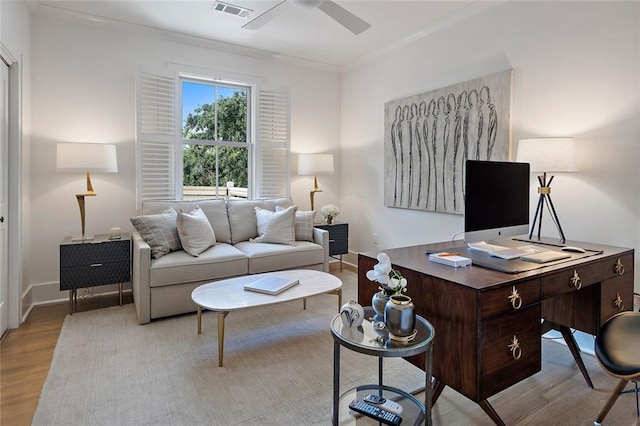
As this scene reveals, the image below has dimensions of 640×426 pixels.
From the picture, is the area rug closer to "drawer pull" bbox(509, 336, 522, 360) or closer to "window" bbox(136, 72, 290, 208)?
"drawer pull" bbox(509, 336, 522, 360)

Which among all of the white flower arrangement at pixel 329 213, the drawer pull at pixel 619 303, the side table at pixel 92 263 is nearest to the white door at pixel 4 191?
the side table at pixel 92 263

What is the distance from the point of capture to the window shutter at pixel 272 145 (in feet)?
14.9

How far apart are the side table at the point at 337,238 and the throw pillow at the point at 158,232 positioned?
5.49 ft

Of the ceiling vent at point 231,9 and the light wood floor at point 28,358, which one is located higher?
the ceiling vent at point 231,9

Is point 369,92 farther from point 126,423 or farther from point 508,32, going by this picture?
point 126,423

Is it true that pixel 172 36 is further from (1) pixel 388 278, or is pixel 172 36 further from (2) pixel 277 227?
(1) pixel 388 278

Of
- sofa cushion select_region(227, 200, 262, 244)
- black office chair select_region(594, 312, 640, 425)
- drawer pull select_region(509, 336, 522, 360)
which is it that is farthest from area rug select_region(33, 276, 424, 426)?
sofa cushion select_region(227, 200, 262, 244)

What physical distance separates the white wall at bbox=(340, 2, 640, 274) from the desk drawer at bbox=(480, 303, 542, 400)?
4.26 ft

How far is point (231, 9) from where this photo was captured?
10.9 ft

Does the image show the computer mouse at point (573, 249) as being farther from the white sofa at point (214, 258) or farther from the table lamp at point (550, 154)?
the white sofa at point (214, 258)

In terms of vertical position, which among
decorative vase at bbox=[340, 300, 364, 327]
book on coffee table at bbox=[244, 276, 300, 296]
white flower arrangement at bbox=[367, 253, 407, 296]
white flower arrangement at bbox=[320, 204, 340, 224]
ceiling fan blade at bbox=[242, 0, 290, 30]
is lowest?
book on coffee table at bbox=[244, 276, 300, 296]

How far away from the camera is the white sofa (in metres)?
2.99

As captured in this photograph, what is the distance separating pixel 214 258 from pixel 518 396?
2.45 meters

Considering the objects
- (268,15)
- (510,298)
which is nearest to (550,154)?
(510,298)
